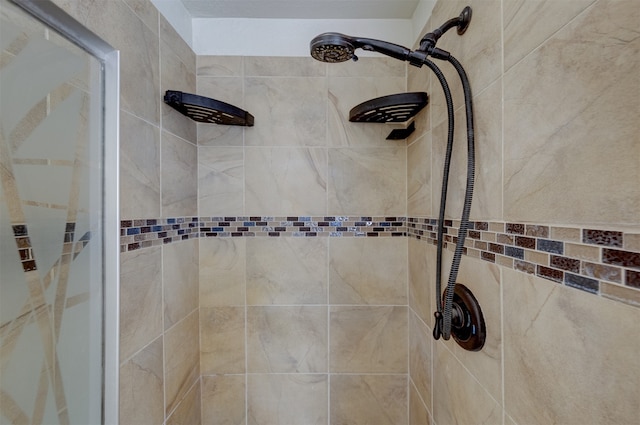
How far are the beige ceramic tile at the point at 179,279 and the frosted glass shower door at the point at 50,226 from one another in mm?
258

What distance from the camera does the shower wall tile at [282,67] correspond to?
124 centimetres

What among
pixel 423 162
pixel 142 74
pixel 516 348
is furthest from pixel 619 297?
pixel 142 74

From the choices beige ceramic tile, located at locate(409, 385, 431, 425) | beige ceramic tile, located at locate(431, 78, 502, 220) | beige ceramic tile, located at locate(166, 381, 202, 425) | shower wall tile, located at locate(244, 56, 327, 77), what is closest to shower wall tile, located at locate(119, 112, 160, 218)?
shower wall tile, located at locate(244, 56, 327, 77)

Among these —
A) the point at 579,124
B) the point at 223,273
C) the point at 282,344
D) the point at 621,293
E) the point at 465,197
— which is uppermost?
the point at 579,124

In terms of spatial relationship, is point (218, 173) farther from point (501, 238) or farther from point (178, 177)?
point (501, 238)

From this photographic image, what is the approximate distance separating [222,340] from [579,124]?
141 cm

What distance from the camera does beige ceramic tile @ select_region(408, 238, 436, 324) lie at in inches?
39.4

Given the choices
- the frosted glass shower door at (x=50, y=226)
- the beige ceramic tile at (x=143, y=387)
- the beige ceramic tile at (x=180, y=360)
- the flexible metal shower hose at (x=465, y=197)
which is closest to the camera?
the frosted glass shower door at (x=50, y=226)

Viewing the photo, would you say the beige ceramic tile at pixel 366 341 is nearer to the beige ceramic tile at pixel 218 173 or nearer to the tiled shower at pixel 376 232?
the tiled shower at pixel 376 232

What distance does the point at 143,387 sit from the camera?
840 millimetres

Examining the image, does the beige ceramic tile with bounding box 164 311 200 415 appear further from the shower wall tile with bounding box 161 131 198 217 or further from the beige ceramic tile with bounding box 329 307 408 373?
the beige ceramic tile with bounding box 329 307 408 373

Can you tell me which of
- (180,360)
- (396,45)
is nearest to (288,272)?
(180,360)

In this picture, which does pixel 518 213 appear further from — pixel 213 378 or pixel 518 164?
pixel 213 378

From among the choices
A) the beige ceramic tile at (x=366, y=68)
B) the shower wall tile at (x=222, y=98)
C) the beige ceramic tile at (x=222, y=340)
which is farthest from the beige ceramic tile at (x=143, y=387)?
the beige ceramic tile at (x=366, y=68)
